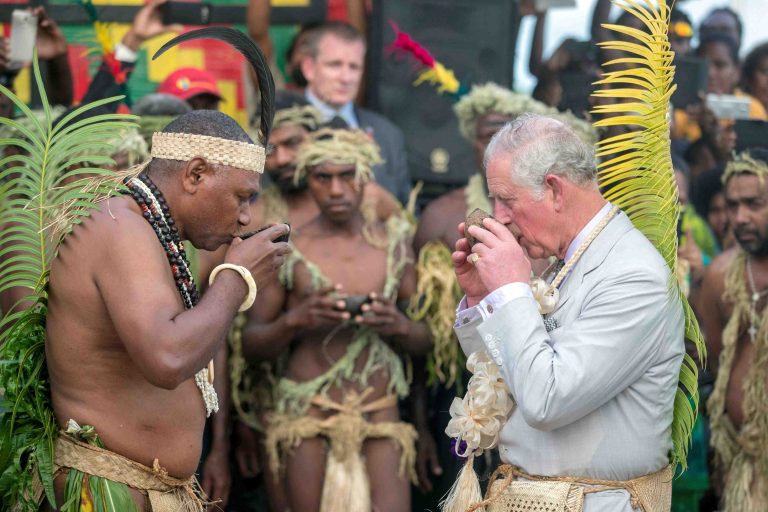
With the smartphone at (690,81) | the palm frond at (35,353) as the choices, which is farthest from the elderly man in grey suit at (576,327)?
the smartphone at (690,81)

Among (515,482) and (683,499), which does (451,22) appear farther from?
(515,482)

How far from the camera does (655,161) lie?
4066 millimetres

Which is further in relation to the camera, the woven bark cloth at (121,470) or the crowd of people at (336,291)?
the woven bark cloth at (121,470)

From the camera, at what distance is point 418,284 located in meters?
6.42

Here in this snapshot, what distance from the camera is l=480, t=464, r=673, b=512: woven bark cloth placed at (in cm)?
363

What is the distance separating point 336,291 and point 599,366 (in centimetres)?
273

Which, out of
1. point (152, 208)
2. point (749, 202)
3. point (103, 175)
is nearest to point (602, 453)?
point (152, 208)

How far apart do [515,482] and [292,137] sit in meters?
3.40

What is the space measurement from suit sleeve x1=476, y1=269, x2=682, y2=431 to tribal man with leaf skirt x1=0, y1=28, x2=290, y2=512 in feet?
2.92

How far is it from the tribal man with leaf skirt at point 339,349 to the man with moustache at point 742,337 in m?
1.71

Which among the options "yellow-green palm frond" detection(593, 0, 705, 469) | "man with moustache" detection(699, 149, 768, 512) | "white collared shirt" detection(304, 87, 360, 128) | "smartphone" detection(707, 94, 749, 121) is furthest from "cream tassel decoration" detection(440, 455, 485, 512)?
"smartphone" detection(707, 94, 749, 121)

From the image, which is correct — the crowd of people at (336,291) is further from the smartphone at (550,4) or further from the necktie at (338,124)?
the smartphone at (550,4)

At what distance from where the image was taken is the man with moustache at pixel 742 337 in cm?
605

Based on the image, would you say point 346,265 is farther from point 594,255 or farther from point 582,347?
point 582,347
